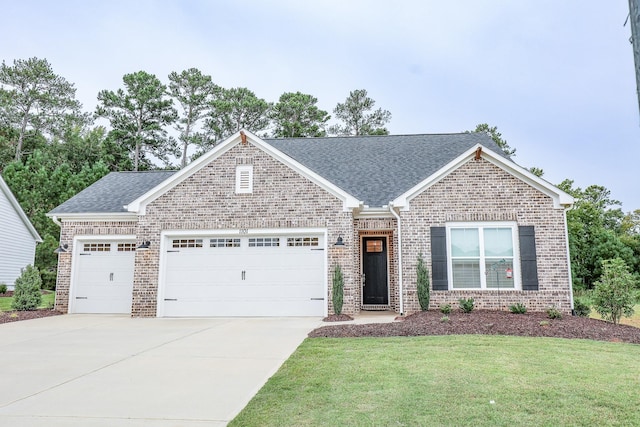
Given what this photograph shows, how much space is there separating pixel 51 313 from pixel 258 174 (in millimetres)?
7389

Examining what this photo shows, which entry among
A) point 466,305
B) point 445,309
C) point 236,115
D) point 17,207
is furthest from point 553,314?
point 236,115

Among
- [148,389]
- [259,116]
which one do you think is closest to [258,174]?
[148,389]

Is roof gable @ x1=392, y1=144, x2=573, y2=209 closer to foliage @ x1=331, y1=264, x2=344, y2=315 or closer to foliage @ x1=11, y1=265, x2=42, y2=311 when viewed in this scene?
foliage @ x1=331, y1=264, x2=344, y2=315

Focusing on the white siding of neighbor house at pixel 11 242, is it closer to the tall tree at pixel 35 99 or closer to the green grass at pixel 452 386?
the tall tree at pixel 35 99

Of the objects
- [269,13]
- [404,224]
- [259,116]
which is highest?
[259,116]

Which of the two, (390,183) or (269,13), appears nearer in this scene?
(269,13)

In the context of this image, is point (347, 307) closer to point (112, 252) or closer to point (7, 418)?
point (112, 252)

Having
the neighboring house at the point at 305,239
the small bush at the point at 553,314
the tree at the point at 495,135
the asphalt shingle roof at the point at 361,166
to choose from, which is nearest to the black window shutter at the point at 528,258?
the neighboring house at the point at 305,239

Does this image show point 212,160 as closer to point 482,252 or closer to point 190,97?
point 482,252

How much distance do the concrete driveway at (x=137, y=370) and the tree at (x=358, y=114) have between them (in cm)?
3187

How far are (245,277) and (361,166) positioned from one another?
18.9ft

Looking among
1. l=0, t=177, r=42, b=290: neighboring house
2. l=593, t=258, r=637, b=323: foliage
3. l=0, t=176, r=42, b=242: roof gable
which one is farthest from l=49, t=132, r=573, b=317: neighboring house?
l=0, t=177, r=42, b=290: neighboring house

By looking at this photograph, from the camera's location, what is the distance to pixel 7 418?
4.21 m

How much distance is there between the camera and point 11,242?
23.2 metres
